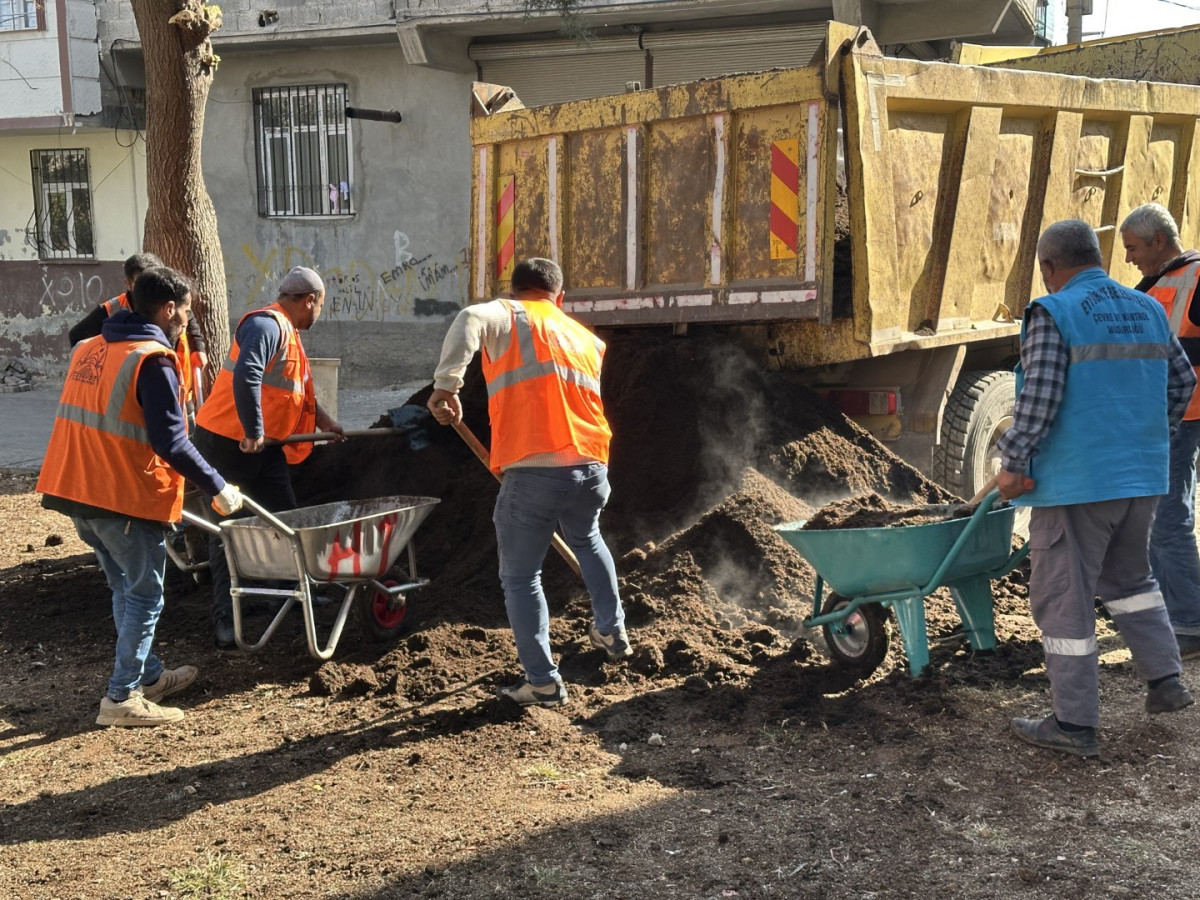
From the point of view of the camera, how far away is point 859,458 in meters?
6.25

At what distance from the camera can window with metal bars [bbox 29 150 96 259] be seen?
646 inches

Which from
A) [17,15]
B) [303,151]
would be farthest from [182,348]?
[17,15]

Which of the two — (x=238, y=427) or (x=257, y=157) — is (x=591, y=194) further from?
(x=257, y=157)

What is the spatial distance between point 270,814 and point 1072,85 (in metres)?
5.45

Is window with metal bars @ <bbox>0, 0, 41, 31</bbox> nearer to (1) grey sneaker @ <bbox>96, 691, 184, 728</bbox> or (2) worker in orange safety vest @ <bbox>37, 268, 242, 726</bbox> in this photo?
(2) worker in orange safety vest @ <bbox>37, 268, 242, 726</bbox>

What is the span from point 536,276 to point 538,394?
1.58ft

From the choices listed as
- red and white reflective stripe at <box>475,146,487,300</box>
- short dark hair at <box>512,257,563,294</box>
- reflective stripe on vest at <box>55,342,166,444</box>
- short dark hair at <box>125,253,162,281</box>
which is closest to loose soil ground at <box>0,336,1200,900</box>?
red and white reflective stripe at <box>475,146,487,300</box>

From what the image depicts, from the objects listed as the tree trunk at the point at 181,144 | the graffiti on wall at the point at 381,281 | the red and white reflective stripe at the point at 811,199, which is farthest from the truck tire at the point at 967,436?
the graffiti on wall at the point at 381,281

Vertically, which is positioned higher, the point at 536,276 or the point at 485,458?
the point at 536,276

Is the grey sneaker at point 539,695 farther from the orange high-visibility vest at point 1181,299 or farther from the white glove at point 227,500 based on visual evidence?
the orange high-visibility vest at point 1181,299

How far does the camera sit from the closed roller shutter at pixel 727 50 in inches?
512

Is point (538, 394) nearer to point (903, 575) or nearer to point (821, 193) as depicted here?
point (903, 575)

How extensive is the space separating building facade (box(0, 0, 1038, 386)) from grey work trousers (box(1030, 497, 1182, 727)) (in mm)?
9907

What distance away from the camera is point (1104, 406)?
3902mm
